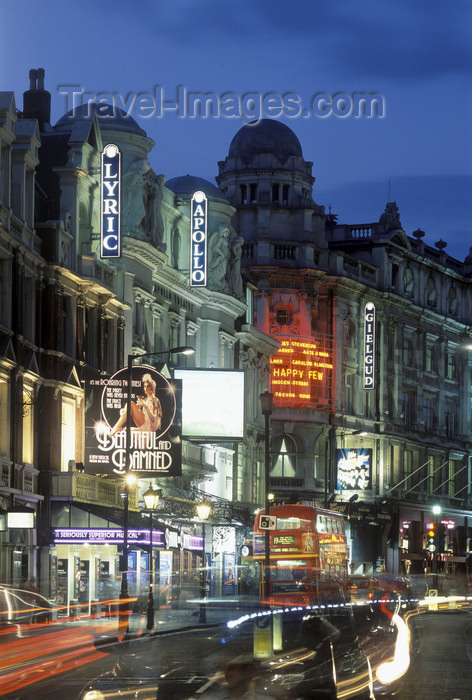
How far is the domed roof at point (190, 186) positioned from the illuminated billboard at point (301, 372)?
1948 cm

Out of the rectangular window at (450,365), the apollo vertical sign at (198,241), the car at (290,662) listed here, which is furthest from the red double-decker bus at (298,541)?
the rectangular window at (450,365)

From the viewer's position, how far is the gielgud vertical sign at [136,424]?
5175 centimetres

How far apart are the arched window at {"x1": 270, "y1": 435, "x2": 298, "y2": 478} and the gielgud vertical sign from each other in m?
35.5

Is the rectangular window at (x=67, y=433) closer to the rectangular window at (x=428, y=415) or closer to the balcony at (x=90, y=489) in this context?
the balcony at (x=90, y=489)

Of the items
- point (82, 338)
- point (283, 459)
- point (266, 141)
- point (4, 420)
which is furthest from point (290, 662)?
point (266, 141)

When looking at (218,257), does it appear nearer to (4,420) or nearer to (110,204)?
(110,204)

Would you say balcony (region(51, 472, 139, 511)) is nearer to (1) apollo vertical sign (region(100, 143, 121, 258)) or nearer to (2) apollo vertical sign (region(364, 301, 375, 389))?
(1) apollo vertical sign (region(100, 143, 121, 258))

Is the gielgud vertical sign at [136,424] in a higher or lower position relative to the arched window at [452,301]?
lower

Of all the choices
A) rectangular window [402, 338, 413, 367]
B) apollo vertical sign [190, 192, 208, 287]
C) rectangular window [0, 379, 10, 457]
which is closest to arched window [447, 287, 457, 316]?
rectangular window [402, 338, 413, 367]

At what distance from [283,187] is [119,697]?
76.7 metres

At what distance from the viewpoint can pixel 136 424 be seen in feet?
178

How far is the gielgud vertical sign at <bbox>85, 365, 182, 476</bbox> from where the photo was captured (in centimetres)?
5175

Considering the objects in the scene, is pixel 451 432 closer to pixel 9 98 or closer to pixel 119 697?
pixel 9 98

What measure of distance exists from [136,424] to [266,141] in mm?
43427
